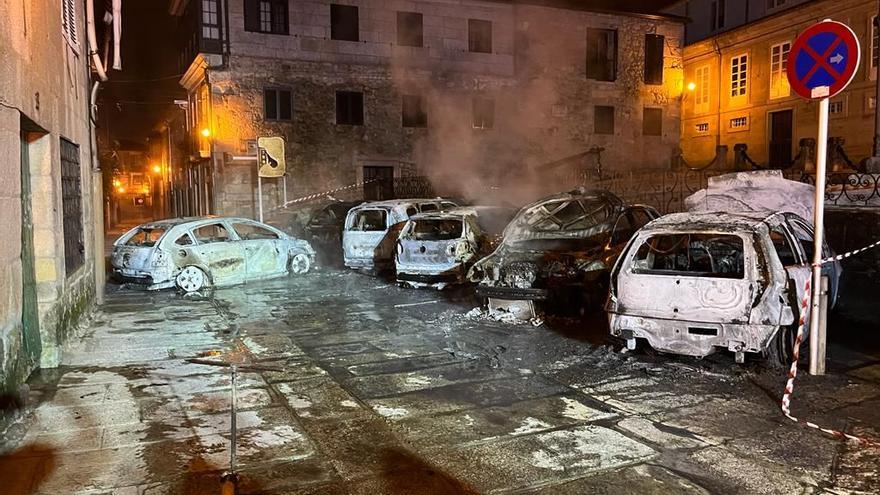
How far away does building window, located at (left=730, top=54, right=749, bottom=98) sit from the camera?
29078 mm

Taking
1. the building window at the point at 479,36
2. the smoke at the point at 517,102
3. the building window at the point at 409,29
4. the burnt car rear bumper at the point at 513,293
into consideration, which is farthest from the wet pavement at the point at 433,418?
the building window at the point at 479,36

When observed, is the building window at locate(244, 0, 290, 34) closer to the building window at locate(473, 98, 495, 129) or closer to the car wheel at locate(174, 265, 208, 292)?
the building window at locate(473, 98, 495, 129)

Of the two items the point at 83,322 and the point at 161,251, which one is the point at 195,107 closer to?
the point at 161,251

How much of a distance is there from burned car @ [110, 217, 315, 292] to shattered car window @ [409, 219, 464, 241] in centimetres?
351

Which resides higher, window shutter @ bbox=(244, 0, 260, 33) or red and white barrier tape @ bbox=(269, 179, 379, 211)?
window shutter @ bbox=(244, 0, 260, 33)

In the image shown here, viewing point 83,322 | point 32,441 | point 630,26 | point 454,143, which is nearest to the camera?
point 32,441

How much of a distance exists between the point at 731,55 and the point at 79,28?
92.8 feet

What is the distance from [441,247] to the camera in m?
11.5

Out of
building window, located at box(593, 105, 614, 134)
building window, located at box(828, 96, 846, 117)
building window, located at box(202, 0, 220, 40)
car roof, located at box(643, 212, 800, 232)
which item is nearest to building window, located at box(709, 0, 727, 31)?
building window, located at box(593, 105, 614, 134)

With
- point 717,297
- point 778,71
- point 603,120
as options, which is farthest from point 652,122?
point 717,297

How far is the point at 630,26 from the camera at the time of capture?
2856cm

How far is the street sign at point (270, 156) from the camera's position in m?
17.1

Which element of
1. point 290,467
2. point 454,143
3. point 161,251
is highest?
point 454,143

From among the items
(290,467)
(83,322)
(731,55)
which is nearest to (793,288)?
(290,467)
